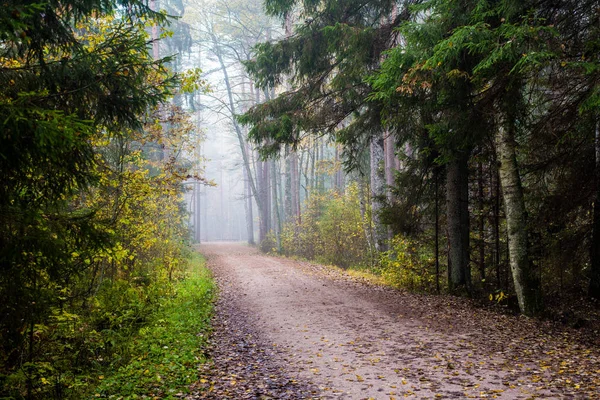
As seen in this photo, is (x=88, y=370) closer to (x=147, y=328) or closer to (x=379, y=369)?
(x=147, y=328)

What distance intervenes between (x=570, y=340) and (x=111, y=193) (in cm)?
958

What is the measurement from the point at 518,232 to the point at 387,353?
415 centimetres

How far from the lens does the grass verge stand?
5270mm

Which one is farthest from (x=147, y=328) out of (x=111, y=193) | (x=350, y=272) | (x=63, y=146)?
(x=350, y=272)

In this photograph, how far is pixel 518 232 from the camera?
29.2 ft

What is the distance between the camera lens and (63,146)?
4.09 meters

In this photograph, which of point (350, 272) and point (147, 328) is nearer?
point (147, 328)

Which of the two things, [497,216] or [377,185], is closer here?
[497,216]

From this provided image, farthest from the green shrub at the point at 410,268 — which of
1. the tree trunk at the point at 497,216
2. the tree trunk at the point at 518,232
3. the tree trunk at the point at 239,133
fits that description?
the tree trunk at the point at 239,133

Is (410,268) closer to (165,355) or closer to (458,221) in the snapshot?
(458,221)

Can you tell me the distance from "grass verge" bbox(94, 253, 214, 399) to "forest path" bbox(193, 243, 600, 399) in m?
0.30

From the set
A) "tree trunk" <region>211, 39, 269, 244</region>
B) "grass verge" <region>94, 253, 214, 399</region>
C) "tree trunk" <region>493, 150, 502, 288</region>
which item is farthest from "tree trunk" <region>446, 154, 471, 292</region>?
"tree trunk" <region>211, 39, 269, 244</region>

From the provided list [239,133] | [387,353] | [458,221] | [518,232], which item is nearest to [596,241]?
[518,232]

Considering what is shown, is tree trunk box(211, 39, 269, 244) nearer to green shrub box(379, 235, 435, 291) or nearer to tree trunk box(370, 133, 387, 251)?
tree trunk box(370, 133, 387, 251)
